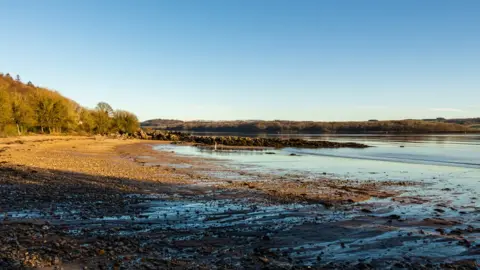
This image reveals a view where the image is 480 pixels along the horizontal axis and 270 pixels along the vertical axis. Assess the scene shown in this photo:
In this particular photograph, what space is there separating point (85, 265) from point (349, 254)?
4967mm

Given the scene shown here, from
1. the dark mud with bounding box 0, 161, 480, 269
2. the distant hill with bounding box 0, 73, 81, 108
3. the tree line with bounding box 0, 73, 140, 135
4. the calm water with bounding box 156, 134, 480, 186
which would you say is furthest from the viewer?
the distant hill with bounding box 0, 73, 81, 108

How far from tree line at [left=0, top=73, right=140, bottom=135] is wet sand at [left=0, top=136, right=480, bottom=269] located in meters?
54.9

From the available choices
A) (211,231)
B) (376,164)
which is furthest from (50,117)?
(211,231)

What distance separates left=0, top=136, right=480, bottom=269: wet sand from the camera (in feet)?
20.2

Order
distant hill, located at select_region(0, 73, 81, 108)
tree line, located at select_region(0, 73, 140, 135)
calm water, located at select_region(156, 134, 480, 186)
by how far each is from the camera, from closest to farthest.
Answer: calm water, located at select_region(156, 134, 480, 186), tree line, located at select_region(0, 73, 140, 135), distant hill, located at select_region(0, 73, 81, 108)

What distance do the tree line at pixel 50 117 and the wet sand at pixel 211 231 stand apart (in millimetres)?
54872

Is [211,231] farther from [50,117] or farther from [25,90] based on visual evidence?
[25,90]

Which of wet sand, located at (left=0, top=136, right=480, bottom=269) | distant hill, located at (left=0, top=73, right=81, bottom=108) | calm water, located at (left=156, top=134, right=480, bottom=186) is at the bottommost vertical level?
calm water, located at (left=156, top=134, right=480, bottom=186)

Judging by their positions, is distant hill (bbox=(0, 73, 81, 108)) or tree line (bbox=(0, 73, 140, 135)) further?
distant hill (bbox=(0, 73, 81, 108))

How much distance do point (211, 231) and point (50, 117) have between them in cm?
7698

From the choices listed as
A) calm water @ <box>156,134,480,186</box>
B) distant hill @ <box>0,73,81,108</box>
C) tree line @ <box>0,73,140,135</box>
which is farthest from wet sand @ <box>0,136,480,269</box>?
distant hill @ <box>0,73,81,108</box>

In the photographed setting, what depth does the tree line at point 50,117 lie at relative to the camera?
5991 centimetres

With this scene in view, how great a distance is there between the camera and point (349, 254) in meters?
6.85

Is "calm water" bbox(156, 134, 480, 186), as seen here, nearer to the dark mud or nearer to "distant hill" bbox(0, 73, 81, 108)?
the dark mud
